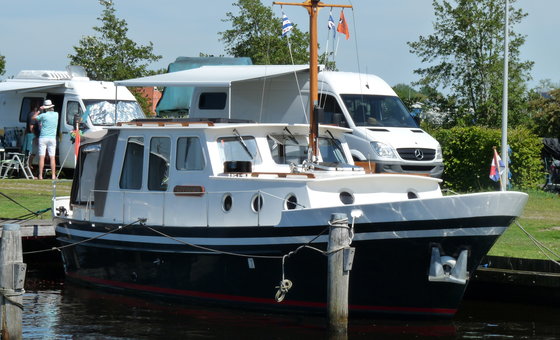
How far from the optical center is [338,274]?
13.4 metres

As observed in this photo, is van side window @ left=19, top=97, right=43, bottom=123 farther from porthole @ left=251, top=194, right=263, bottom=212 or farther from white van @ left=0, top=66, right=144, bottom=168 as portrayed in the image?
porthole @ left=251, top=194, right=263, bottom=212

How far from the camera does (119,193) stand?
55.8 ft

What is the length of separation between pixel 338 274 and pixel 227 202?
2.67 metres

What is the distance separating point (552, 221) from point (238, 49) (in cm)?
2083

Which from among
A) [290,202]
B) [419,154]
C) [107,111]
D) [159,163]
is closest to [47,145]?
[107,111]

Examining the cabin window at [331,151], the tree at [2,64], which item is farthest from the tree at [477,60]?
the tree at [2,64]

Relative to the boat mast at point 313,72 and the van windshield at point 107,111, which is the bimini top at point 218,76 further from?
the boat mast at point 313,72

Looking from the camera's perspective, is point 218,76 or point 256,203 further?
point 218,76

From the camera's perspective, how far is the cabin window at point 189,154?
16.0 m

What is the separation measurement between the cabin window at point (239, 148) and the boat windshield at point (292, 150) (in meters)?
0.32

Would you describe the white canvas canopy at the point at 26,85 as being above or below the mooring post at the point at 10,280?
above

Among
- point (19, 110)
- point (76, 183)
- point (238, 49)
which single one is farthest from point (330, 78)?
point (238, 49)

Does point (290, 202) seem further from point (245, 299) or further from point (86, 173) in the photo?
point (86, 173)

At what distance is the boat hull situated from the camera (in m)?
13.8
